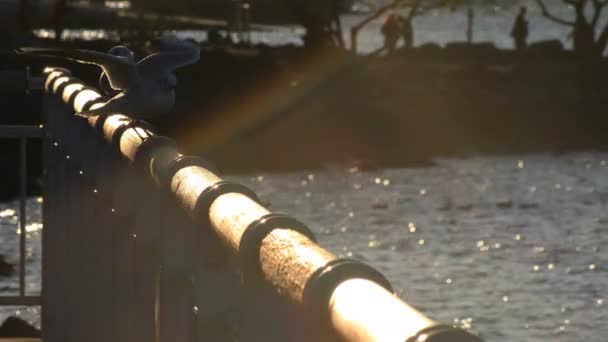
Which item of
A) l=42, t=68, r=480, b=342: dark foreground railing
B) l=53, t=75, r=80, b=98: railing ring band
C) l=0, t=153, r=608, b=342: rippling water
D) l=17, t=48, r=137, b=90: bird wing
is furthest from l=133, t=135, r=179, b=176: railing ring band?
l=0, t=153, r=608, b=342: rippling water

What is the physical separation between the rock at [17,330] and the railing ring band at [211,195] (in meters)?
8.40

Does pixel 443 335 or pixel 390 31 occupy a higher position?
pixel 390 31

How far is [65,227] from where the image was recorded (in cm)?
744

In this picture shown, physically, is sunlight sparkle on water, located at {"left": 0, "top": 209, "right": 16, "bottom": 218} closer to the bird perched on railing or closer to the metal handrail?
the metal handrail

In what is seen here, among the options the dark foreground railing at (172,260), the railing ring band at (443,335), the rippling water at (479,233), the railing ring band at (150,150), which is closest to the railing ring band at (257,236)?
the dark foreground railing at (172,260)

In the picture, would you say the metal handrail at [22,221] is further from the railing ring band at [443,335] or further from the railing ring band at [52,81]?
the railing ring band at [443,335]

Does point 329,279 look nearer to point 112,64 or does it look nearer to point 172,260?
point 172,260

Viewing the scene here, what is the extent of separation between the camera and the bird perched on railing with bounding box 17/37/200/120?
638cm

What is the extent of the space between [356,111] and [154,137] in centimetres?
4356

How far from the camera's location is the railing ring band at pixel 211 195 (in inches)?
153

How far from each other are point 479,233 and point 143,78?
26555 mm

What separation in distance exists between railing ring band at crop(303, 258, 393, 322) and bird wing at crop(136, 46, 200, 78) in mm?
3961

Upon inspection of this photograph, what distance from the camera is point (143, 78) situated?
6.76m

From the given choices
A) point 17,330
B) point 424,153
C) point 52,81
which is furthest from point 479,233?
point 52,81
